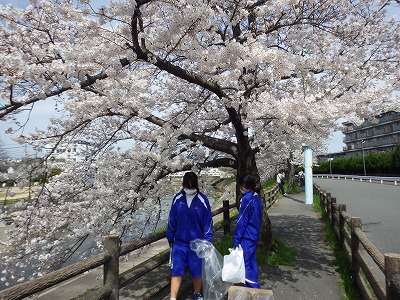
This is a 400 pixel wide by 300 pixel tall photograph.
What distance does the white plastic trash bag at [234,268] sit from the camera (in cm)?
384

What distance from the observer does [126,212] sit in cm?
573

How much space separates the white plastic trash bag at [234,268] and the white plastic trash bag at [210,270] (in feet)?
0.62

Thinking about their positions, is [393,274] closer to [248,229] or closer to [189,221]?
[248,229]

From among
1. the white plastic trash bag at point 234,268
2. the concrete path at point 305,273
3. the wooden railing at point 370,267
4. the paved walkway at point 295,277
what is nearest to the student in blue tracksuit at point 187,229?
the white plastic trash bag at point 234,268

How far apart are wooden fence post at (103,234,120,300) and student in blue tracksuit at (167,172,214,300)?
74 cm

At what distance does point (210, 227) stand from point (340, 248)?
4185mm

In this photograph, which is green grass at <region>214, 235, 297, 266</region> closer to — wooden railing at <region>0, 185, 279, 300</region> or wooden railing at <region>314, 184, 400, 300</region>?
wooden railing at <region>314, 184, 400, 300</region>

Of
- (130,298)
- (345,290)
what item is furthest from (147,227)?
(345,290)

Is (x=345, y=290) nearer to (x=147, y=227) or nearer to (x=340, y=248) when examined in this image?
(x=340, y=248)

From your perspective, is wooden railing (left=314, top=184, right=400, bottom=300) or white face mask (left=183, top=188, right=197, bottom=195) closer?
wooden railing (left=314, top=184, right=400, bottom=300)

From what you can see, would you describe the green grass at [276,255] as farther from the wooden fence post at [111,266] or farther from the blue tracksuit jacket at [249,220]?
the wooden fence post at [111,266]

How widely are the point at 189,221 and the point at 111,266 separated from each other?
3.47 feet

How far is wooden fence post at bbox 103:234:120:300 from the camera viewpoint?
3.53 meters

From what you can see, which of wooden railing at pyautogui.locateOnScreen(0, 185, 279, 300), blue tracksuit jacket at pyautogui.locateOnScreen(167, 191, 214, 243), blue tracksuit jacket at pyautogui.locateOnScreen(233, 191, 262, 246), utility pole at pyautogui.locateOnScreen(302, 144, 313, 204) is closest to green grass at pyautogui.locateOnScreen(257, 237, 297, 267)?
wooden railing at pyautogui.locateOnScreen(0, 185, 279, 300)
